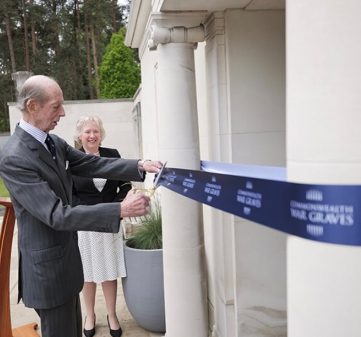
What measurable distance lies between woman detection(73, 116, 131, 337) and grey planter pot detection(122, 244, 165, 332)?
171 mm

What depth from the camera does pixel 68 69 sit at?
110 feet

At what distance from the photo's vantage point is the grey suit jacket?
Answer: 2.35 metres

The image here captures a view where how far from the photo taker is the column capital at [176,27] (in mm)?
3174

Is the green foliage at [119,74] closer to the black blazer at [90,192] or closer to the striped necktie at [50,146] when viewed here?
the black blazer at [90,192]

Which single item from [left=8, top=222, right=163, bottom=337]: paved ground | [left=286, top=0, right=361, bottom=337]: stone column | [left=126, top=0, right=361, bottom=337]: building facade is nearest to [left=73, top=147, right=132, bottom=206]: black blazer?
[left=126, top=0, right=361, bottom=337]: building facade

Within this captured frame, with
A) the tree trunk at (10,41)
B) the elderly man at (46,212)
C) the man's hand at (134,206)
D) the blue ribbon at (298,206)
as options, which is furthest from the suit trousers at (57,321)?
the tree trunk at (10,41)

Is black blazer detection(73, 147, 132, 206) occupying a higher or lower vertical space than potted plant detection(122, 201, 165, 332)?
higher

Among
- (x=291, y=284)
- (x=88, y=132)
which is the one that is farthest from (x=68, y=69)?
(x=291, y=284)

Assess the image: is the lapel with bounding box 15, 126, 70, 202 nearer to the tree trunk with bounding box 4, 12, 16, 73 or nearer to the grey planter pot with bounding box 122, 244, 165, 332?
the grey planter pot with bounding box 122, 244, 165, 332

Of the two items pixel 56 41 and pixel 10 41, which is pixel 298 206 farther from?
pixel 56 41

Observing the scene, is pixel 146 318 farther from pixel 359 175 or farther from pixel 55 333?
pixel 359 175

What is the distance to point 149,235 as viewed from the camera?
4.35 metres

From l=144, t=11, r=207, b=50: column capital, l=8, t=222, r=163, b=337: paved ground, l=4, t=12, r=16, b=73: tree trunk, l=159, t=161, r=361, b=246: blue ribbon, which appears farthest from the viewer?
l=4, t=12, r=16, b=73: tree trunk

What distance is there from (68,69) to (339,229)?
34211 mm
